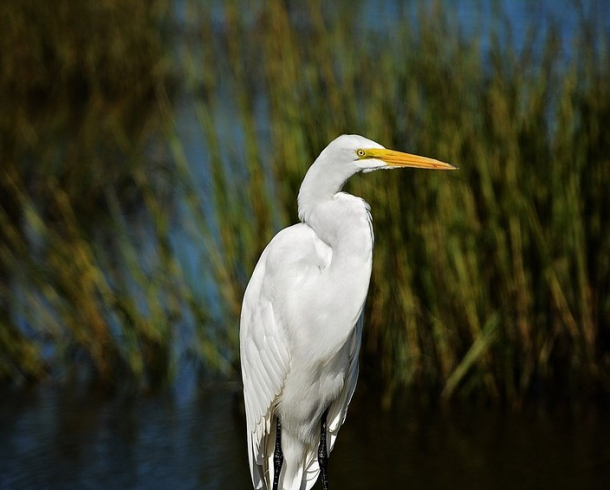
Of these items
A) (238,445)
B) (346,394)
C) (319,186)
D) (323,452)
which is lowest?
(238,445)

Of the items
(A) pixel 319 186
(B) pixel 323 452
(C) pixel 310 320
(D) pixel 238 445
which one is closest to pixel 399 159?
(A) pixel 319 186

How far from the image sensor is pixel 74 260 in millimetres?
3996

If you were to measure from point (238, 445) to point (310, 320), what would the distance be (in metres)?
1.28

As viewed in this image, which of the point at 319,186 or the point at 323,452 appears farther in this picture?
the point at 323,452

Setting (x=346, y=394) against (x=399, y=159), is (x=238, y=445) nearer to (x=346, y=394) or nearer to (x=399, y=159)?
(x=346, y=394)

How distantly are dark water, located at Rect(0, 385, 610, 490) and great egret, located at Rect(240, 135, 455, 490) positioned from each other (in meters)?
0.61

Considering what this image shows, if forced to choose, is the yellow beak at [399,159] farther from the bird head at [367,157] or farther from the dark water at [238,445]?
the dark water at [238,445]

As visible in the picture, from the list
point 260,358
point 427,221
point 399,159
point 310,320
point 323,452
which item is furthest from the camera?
point 427,221

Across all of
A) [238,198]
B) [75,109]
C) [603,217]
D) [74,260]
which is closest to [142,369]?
[74,260]

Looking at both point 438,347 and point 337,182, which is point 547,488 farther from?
point 337,182

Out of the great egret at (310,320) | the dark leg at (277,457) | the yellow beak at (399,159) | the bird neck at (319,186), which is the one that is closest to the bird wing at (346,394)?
the great egret at (310,320)

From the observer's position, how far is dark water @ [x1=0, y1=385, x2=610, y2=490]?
3398 mm

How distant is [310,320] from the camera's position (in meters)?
2.54

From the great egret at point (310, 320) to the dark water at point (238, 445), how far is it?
0.61 m
